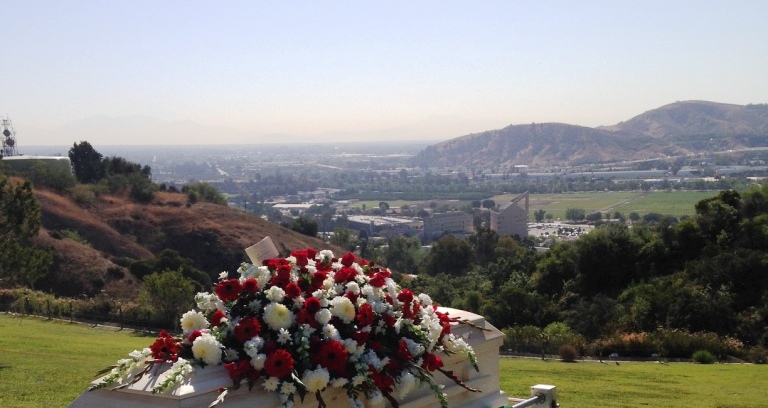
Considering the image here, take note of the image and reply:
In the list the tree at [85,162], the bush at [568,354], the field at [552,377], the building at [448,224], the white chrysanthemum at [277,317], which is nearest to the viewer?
the white chrysanthemum at [277,317]

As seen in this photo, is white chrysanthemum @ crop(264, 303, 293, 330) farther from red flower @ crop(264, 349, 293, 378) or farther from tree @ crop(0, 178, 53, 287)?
tree @ crop(0, 178, 53, 287)

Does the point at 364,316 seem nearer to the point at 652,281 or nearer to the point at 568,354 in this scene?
the point at 568,354

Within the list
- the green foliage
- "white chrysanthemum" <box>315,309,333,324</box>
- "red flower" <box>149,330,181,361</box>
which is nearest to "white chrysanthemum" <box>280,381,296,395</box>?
"white chrysanthemum" <box>315,309,333,324</box>

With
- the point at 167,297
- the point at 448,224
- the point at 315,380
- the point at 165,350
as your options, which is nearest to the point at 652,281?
the point at 167,297

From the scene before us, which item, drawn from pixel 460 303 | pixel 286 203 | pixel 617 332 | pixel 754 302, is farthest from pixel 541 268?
pixel 286 203

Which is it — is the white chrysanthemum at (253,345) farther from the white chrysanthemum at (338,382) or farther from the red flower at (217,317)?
the white chrysanthemum at (338,382)

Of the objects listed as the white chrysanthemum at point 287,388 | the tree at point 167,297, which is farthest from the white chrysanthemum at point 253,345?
the tree at point 167,297
